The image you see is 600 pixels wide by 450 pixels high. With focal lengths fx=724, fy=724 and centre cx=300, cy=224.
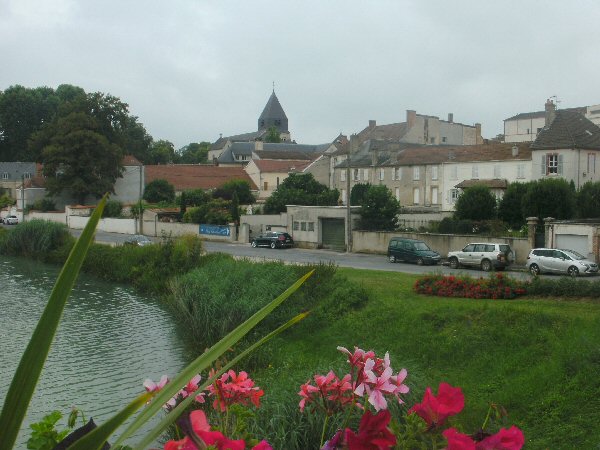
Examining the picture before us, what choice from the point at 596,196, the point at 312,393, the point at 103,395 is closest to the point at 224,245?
the point at 596,196

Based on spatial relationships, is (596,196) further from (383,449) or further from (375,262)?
(383,449)

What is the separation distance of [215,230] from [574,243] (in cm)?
2940

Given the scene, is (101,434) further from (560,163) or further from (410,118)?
(410,118)

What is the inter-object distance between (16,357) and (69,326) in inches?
195

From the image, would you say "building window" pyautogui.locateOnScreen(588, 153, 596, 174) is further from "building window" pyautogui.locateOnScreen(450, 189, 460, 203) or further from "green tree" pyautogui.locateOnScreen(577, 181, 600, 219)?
"building window" pyautogui.locateOnScreen(450, 189, 460, 203)

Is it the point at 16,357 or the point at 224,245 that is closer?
the point at 16,357

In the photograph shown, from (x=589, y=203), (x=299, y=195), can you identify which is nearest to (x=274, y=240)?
(x=299, y=195)

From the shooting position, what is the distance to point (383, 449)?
6.83 feet

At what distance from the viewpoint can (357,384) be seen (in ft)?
11.6

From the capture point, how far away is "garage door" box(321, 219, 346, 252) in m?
47.0

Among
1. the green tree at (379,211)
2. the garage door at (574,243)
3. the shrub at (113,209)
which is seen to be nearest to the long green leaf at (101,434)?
the garage door at (574,243)

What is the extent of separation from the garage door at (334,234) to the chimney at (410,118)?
34.7 m

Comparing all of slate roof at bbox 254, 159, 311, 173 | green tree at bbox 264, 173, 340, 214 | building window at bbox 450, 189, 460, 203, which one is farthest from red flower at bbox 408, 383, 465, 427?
slate roof at bbox 254, 159, 311, 173

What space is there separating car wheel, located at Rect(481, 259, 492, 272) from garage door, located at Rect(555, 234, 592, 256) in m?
3.41
